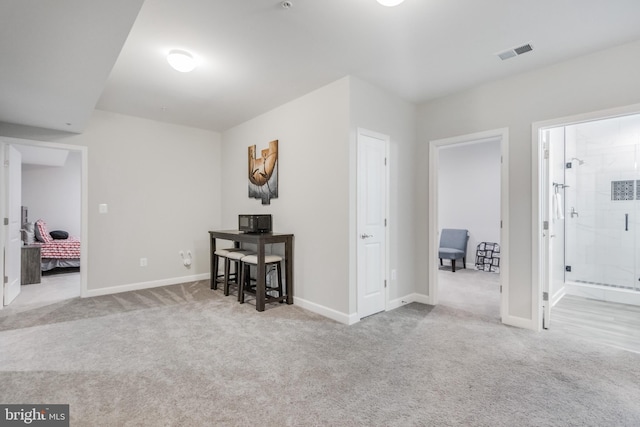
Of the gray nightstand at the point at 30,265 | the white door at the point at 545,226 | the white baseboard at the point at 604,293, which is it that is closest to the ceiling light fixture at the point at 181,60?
the white door at the point at 545,226

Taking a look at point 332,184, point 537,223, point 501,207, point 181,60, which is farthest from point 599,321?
point 181,60

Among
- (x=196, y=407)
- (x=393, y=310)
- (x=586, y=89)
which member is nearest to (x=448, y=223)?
(x=393, y=310)

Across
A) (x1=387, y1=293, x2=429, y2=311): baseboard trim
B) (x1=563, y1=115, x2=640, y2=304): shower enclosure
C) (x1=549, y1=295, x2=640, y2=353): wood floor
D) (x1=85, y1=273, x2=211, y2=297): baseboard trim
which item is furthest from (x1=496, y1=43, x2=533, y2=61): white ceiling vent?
(x1=85, y1=273, x2=211, y2=297): baseboard trim

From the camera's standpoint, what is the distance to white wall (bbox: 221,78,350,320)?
313 centimetres

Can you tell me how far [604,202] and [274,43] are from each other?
461 cm

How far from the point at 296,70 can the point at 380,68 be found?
2.58 feet

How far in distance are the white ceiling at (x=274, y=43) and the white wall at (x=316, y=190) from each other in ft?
0.99

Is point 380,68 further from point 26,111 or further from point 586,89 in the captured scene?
point 26,111

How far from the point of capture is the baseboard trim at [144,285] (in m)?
4.05

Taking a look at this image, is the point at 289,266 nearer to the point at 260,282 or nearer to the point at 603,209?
the point at 260,282

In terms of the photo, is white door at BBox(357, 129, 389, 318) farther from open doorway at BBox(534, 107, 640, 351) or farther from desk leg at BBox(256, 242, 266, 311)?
open doorway at BBox(534, 107, 640, 351)

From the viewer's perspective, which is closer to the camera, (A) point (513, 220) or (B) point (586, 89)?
(B) point (586, 89)

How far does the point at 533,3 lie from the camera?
1.99 metres

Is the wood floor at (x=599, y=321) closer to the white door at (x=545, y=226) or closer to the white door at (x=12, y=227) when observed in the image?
the white door at (x=545, y=226)
